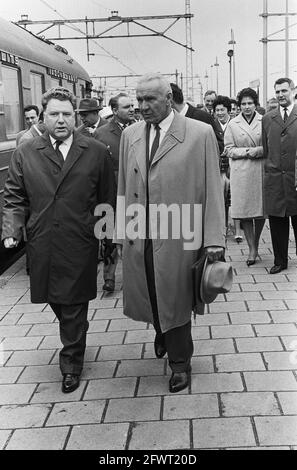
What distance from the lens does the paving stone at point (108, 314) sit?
5.35m

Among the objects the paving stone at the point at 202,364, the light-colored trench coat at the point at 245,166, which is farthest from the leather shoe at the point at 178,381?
the light-colored trench coat at the point at 245,166

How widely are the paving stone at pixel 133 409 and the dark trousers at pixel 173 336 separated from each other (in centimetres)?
26

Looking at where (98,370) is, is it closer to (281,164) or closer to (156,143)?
(156,143)

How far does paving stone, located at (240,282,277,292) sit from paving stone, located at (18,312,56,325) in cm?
176

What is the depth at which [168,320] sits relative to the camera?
3.80 metres

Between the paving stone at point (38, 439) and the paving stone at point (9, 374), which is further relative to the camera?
the paving stone at point (9, 374)

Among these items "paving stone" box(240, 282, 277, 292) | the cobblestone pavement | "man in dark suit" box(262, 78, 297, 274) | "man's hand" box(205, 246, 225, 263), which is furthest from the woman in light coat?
"man's hand" box(205, 246, 225, 263)

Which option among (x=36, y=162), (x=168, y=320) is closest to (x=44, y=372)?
(x=168, y=320)

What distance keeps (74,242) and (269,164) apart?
10.2 feet

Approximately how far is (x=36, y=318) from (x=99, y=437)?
2.24m

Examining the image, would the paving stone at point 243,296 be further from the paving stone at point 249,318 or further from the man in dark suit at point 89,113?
the man in dark suit at point 89,113

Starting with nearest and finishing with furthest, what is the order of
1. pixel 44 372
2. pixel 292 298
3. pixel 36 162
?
pixel 36 162, pixel 44 372, pixel 292 298
